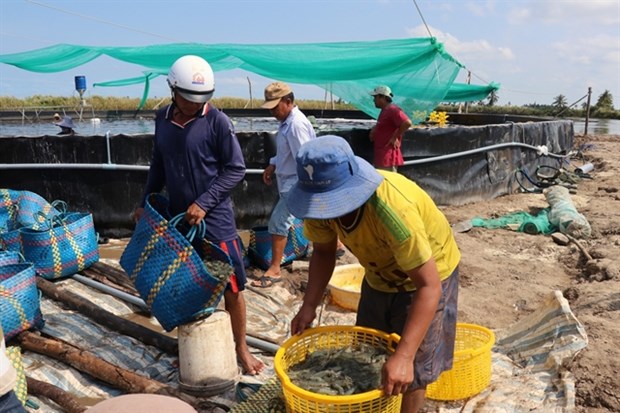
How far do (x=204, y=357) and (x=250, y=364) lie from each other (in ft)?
1.33

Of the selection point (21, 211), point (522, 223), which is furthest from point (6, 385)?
point (522, 223)

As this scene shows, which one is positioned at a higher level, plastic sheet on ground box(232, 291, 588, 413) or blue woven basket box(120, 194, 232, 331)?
blue woven basket box(120, 194, 232, 331)

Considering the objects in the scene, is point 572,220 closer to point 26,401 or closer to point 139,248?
point 139,248

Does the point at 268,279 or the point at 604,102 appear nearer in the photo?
the point at 268,279

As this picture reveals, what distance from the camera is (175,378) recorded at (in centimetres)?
323

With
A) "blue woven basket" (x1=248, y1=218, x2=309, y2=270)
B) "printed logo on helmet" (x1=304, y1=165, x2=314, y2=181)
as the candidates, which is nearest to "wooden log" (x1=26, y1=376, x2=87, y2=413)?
"printed logo on helmet" (x1=304, y1=165, x2=314, y2=181)

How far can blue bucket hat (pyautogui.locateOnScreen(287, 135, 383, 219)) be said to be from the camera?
5.78 ft

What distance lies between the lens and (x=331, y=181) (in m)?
1.78

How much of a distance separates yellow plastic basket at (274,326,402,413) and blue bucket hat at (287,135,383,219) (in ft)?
1.90

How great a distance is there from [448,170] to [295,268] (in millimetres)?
3979

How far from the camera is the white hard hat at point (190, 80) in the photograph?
9.49ft

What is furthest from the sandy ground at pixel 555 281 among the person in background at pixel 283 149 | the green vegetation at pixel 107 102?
the green vegetation at pixel 107 102

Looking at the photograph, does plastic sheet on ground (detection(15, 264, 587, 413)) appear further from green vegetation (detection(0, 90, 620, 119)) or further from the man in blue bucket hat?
green vegetation (detection(0, 90, 620, 119))

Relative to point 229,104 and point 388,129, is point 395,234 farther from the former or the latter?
point 229,104
